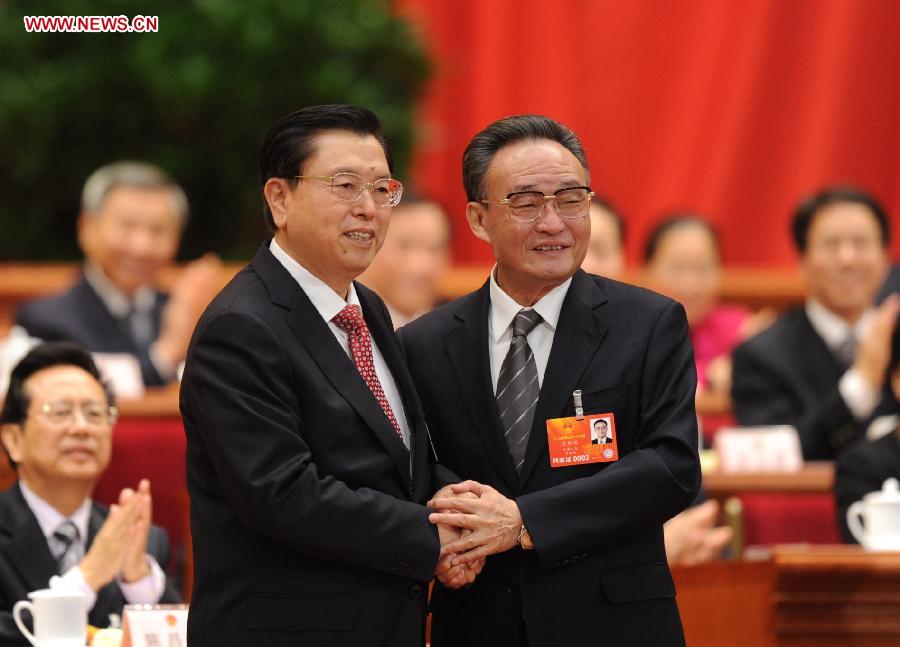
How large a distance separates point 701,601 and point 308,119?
1.10 m

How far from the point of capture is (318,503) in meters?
2.11

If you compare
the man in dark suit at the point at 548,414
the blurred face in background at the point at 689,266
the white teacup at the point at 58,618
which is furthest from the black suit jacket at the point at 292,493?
the blurred face in background at the point at 689,266

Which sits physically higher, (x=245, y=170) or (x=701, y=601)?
(x=245, y=170)

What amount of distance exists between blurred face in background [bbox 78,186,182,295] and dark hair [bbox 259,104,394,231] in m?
2.72

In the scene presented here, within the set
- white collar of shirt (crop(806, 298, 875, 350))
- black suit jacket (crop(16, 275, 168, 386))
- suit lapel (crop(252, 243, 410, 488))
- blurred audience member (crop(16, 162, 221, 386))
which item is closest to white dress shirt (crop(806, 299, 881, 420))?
white collar of shirt (crop(806, 298, 875, 350))

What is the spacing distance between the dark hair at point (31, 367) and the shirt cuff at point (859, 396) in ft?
7.02

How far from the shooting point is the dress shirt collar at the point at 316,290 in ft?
7.54

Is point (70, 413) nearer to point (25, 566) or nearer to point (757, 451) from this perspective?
point (25, 566)

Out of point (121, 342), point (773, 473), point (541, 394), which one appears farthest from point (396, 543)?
point (121, 342)

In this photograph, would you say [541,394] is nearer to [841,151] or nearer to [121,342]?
[121,342]

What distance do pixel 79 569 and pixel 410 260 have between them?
1778 mm

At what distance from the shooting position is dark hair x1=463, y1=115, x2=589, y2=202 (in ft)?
8.00

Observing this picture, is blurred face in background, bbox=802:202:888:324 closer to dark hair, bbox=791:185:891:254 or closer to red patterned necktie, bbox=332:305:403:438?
dark hair, bbox=791:185:891:254

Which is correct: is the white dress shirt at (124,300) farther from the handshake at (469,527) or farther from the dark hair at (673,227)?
the handshake at (469,527)
